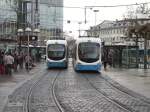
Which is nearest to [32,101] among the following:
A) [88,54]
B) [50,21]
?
[88,54]

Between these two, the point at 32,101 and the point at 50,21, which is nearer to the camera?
the point at 32,101

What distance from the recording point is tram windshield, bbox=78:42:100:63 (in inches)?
1545

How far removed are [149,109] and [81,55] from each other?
81.1 ft

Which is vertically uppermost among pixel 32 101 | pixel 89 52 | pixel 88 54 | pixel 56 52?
→ pixel 89 52

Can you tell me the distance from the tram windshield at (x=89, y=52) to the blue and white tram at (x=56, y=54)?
7.63m

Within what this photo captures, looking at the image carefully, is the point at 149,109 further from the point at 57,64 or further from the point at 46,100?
the point at 57,64

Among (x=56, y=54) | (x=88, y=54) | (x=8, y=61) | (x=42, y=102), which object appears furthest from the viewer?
(x=56, y=54)

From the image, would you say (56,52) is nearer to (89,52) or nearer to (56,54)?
(56,54)

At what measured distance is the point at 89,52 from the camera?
39594 millimetres

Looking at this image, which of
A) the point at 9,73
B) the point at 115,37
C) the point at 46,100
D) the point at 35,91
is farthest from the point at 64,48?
the point at 115,37

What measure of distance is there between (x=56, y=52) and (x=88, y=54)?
28.5ft

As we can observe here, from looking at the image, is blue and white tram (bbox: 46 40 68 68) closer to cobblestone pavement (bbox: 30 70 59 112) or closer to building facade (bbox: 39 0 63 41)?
cobblestone pavement (bbox: 30 70 59 112)

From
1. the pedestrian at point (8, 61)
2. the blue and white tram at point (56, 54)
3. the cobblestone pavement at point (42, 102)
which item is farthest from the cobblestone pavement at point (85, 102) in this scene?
the blue and white tram at point (56, 54)

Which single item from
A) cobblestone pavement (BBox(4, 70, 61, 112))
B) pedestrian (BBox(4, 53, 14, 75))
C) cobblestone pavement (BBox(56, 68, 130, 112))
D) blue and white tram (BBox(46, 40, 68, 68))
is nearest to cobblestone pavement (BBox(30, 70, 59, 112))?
cobblestone pavement (BBox(4, 70, 61, 112))
